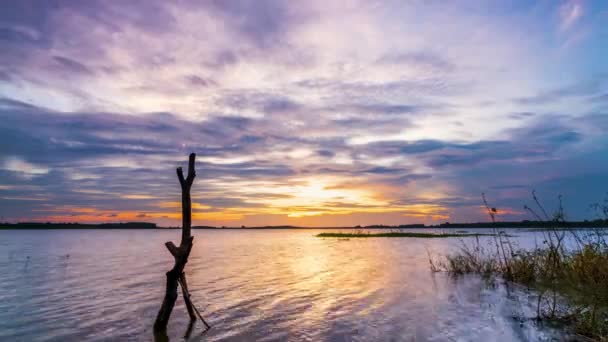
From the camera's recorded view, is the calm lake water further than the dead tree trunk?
No

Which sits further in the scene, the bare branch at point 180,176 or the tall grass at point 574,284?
the bare branch at point 180,176

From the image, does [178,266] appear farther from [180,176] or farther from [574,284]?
[574,284]

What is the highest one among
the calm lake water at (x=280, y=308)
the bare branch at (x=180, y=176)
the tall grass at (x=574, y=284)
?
the bare branch at (x=180, y=176)

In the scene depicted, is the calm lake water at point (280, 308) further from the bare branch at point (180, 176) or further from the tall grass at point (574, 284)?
the bare branch at point (180, 176)

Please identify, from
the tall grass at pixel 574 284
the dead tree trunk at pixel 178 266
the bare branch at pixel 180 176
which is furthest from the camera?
the bare branch at pixel 180 176

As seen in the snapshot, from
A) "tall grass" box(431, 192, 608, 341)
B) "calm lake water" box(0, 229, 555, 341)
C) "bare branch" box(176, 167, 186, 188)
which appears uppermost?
"bare branch" box(176, 167, 186, 188)

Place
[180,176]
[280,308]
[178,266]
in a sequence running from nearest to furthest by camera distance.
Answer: [178,266] < [180,176] < [280,308]

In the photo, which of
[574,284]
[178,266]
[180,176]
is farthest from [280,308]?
[574,284]

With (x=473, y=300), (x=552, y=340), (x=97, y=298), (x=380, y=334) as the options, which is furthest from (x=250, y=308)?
(x=552, y=340)

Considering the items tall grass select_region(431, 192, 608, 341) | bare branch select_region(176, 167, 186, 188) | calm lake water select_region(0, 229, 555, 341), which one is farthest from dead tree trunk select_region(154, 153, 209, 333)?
tall grass select_region(431, 192, 608, 341)

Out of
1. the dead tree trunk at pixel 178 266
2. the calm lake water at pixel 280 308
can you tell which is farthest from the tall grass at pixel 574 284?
the dead tree trunk at pixel 178 266

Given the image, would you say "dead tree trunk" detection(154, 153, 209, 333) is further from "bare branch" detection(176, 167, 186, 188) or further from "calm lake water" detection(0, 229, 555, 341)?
"calm lake water" detection(0, 229, 555, 341)

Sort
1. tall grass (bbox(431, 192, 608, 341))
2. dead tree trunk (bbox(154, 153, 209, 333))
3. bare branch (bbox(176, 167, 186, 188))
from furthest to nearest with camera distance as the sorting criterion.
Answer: bare branch (bbox(176, 167, 186, 188))
dead tree trunk (bbox(154, 153, 209, 333))
tall grass (bbox(431, 192, 608, 341))

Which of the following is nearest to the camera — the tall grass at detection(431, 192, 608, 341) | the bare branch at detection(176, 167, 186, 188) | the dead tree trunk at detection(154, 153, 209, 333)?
the tall grass at detection(431, 192, 608, 341)
